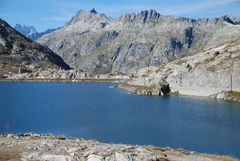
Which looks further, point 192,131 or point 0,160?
point 192,131

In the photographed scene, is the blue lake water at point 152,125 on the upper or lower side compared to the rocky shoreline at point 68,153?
lower

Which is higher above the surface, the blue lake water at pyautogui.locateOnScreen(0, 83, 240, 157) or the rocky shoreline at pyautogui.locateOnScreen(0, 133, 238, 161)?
the rocky shoreline at pyautogui.locateOnScreen(0, 133, 238, 161)

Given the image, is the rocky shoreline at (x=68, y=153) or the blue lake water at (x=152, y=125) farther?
the blue lake water at (x=152, y=125)

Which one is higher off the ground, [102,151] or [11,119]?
[102,151]

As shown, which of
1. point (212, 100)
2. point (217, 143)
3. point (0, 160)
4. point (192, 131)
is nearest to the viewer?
point (0, 160)

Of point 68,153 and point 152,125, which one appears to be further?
point 152,125

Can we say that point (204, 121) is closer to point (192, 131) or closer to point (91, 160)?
point (192, 131)

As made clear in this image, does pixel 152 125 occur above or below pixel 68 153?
below

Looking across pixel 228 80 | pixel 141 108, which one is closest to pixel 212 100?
pixel 228 80

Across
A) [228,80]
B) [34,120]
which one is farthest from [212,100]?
[34,120]

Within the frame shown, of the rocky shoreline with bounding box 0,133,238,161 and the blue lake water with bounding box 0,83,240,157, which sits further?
the blue lake water with bounding box 0,83,240,157

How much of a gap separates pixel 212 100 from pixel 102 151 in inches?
5930

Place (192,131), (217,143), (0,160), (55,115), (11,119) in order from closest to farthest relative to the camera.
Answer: (0,160) < (217,143) < (192,131) < (11,119) < (55,115)

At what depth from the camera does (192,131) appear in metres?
97.3
